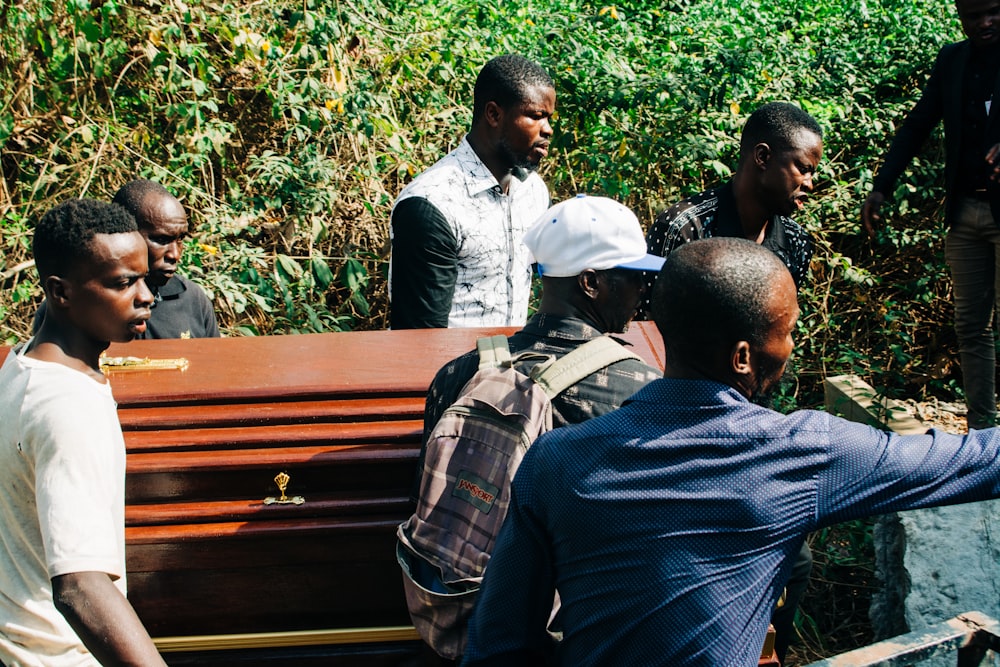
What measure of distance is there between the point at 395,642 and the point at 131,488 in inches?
28.1

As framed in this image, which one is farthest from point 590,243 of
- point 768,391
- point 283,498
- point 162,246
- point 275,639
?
point 162,246

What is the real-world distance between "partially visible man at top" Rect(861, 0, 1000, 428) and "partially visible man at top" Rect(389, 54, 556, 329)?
Result: 1.53m

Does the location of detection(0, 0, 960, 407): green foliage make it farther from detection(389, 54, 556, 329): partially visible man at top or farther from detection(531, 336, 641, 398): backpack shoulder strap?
detection(531, 336, 641, 398): backpack shoulder strap

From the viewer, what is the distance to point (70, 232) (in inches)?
69.2

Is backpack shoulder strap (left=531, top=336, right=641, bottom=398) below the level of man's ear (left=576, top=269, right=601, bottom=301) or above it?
below

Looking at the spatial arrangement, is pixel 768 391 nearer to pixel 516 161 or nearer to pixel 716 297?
pixel 716 297

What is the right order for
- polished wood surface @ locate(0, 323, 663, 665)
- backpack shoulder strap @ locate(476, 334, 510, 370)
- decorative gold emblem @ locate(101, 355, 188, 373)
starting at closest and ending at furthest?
backpack shoulder strap @ locate(476, 334, 510, 370) < polished wood surface @ locate(0, 323, 663, 665) < decorative gold emblem @ locate(101, 355, 188, 373)

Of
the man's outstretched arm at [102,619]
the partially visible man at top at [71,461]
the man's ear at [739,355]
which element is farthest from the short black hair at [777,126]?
the man's outstretched arm at [102,619]

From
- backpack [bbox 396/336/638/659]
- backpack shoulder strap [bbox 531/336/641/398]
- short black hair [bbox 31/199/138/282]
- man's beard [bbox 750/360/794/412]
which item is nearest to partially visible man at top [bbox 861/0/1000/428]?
man's beard [bbox 750/360/794/412]

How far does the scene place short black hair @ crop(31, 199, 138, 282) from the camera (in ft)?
5.74

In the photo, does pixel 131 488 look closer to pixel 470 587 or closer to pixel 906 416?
pixel 470 587

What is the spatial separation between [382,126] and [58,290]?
10.7ft

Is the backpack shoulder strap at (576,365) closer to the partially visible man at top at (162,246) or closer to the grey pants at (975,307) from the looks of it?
the partially visible man at top at (162,246)

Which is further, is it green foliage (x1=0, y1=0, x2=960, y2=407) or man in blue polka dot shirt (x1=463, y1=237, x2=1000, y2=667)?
green foliage (x1=0, y1=0, x2=960, y2=407)
